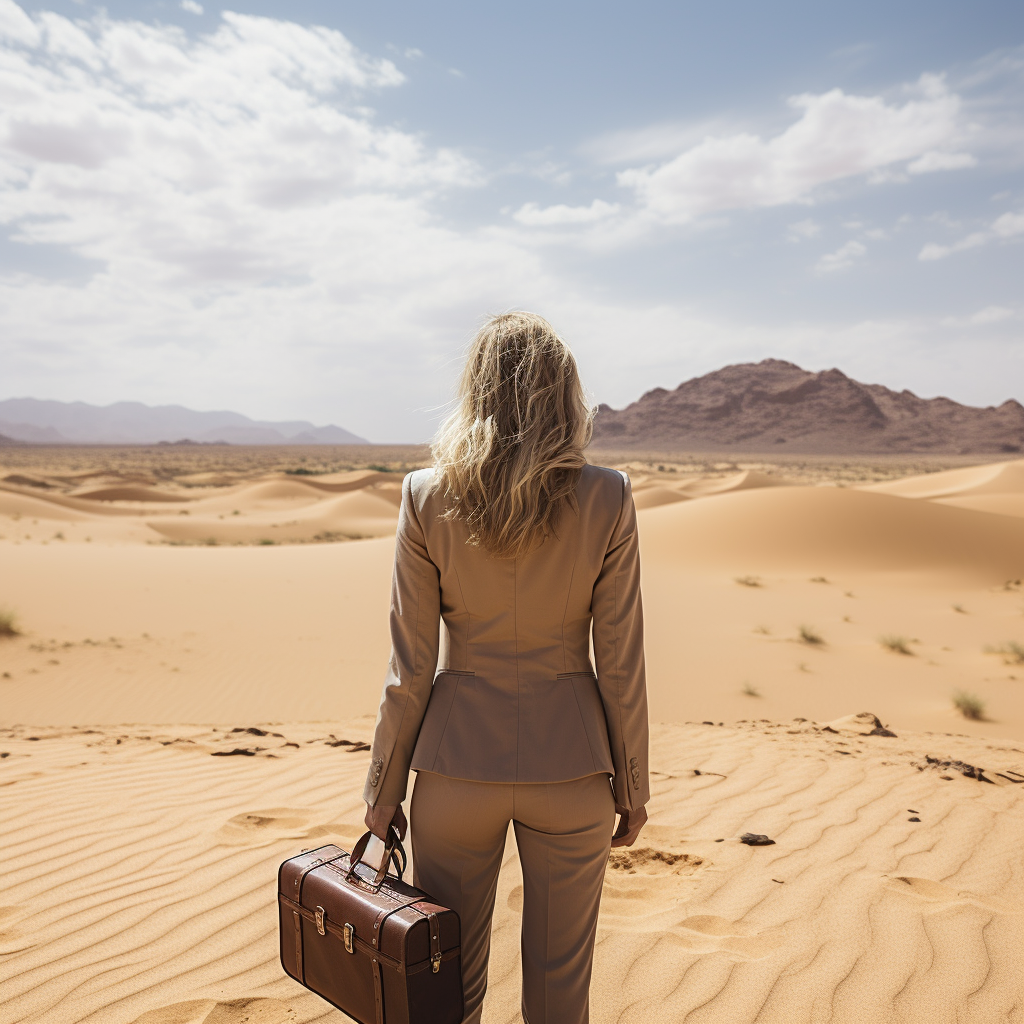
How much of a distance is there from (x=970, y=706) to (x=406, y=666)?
774cm

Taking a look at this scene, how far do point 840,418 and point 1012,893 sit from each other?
149m

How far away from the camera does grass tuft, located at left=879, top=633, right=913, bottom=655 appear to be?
33.1 ft

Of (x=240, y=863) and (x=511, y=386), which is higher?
(x=511, y=386)

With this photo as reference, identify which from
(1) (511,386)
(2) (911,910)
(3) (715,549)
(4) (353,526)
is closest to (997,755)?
(2) (911,910)

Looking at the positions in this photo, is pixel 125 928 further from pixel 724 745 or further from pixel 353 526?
pixel 353 526

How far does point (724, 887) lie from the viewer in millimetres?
3619

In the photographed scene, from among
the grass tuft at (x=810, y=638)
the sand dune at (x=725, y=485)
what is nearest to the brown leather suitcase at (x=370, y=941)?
the grass tuft at (x=810, y=638)

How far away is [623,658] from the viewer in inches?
77.6

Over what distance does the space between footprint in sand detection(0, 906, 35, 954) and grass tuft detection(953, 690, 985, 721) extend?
26.4 ft

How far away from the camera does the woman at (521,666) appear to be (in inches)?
71.9

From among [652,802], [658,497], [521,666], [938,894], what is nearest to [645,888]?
[652,802]

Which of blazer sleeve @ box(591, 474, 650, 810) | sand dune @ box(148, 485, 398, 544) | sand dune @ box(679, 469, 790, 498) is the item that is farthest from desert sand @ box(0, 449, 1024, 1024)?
sand dune @ box(679, 469, 790, 498)

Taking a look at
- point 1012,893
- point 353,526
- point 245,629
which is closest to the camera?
point 1012,893

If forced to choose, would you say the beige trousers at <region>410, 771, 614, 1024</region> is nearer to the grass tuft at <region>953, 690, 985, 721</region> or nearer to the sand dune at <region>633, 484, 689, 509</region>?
the grass tuft at <region>953, 690, 985, 721</region>
